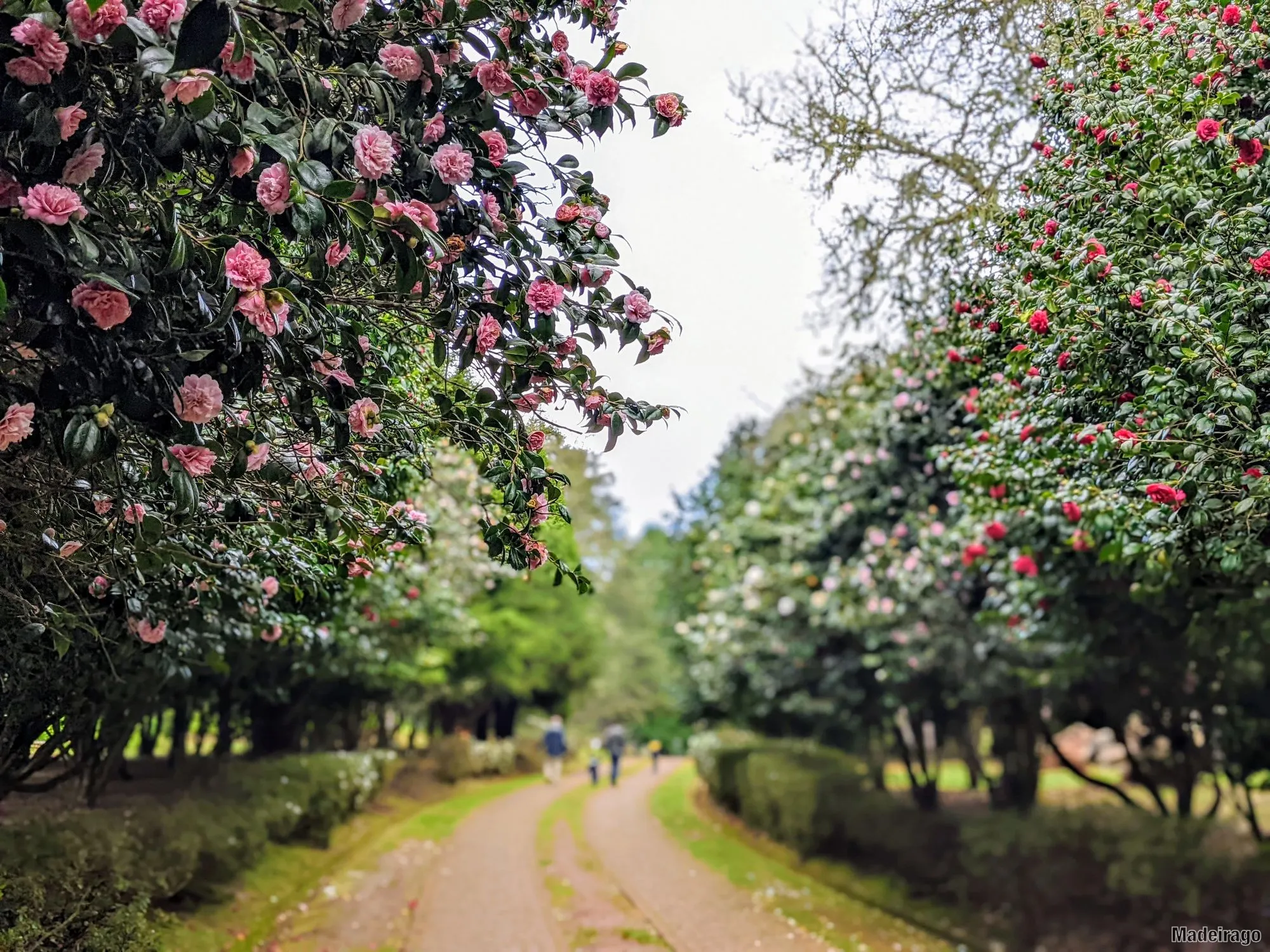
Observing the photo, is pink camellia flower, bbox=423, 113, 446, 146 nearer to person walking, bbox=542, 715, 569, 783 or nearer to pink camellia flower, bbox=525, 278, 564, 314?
pink camellia flower, bbox=525, 278, 564, 314

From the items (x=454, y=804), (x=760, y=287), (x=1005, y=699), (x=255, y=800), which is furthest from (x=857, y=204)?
(x=454, y=804)

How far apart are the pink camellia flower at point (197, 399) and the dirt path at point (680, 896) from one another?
7209mm

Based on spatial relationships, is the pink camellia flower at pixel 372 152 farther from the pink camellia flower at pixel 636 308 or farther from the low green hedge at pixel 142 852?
the low green hedge at pixel 142 852

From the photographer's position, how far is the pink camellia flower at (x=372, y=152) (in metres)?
2.86

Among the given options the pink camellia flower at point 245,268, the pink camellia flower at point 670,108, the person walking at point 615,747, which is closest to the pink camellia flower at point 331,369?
the pink camellia flower at point 245,268

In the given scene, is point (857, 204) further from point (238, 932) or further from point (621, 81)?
point (238, 932)

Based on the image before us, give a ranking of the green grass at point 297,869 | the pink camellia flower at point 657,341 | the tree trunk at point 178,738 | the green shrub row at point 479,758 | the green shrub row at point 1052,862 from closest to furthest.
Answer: the pink camellia flower at point 657,341 < the green grass at point 297,869 < the green shrub row at point 1052,862 < the tree trunk at point 178,738 < the green shrub row at point 479,758

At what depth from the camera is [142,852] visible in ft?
22.2

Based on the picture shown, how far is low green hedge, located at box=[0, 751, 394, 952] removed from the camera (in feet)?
15.6

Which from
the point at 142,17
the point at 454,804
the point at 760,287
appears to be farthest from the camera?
the point at 454,804

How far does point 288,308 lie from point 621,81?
5.69 feet

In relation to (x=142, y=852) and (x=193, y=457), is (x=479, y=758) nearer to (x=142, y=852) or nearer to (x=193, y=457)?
(x=142, y=852)

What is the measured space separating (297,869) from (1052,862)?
26.9 ft

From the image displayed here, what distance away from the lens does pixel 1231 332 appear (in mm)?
3947
